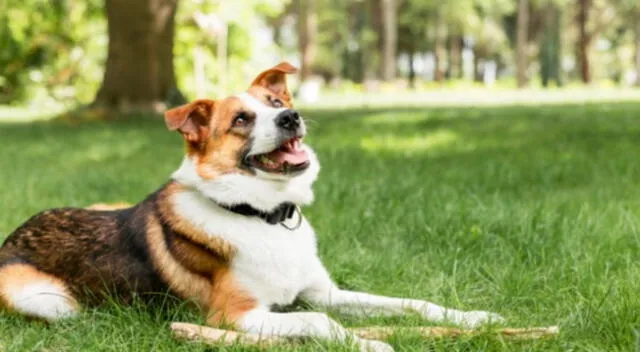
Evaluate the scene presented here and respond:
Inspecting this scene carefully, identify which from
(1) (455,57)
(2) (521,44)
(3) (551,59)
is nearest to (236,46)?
(2) (521,44)

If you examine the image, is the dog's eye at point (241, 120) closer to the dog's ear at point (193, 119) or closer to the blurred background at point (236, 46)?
the dog's ear at point (193, 119)

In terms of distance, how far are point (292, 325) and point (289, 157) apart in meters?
0.90

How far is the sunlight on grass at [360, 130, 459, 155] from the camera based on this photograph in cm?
973

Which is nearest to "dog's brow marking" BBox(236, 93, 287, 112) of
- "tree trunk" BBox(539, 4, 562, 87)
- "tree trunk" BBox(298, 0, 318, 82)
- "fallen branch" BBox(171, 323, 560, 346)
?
"fallen branch" BBox(171, 323, 560, 346)

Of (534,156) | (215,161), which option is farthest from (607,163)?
(215,161)

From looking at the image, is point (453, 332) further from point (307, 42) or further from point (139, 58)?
point (307, 42)

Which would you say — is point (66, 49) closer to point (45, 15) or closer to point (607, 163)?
point (45, 15)

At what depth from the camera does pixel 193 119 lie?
13.0 ft

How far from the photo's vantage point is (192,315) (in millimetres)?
3938

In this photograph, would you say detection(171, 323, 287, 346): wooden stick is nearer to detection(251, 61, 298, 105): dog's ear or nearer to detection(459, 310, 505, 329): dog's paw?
detection(459, 310, 505, 329): dog's paw

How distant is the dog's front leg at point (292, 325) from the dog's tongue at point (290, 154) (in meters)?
0.78

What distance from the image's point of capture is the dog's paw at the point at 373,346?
10.8 ft

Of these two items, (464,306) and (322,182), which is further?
(322,182)

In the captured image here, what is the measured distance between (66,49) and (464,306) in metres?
25.8
